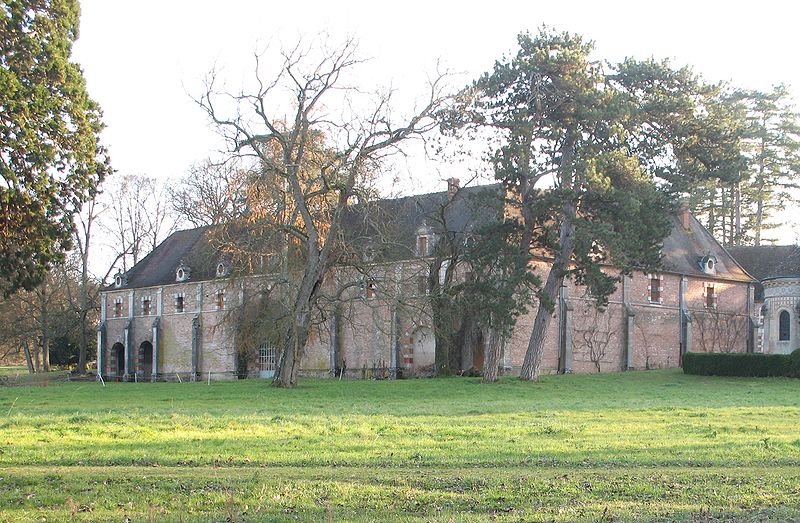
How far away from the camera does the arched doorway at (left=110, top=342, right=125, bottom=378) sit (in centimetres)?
6744

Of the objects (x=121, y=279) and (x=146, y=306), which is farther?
(x=121, y=279)

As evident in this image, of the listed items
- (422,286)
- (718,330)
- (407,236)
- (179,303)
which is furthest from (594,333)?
(179,303)

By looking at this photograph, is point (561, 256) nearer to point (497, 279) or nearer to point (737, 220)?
point (497, 279)

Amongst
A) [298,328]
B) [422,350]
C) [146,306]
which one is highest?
[146,306]

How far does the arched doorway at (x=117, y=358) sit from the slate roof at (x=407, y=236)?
455cm

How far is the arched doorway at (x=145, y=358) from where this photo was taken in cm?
6511

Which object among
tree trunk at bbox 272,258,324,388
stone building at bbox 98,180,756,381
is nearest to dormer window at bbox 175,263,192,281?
stone building at bbox 98,180,756,381

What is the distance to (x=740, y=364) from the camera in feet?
146

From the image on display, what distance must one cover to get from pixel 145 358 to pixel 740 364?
3937 centimetres

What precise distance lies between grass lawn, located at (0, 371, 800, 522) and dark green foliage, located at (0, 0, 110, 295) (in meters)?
3.71

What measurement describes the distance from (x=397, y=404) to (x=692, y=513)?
59.6 feet

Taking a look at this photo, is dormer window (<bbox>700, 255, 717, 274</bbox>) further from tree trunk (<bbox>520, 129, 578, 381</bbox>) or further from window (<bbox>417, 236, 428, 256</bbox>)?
tree trunk (<bbox>520, 129, 578, 381</bbox>)

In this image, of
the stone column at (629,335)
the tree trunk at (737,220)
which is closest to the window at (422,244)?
the stone column at (629,335)

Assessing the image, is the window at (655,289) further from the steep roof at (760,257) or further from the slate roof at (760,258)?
the steep roof at (760,257)
